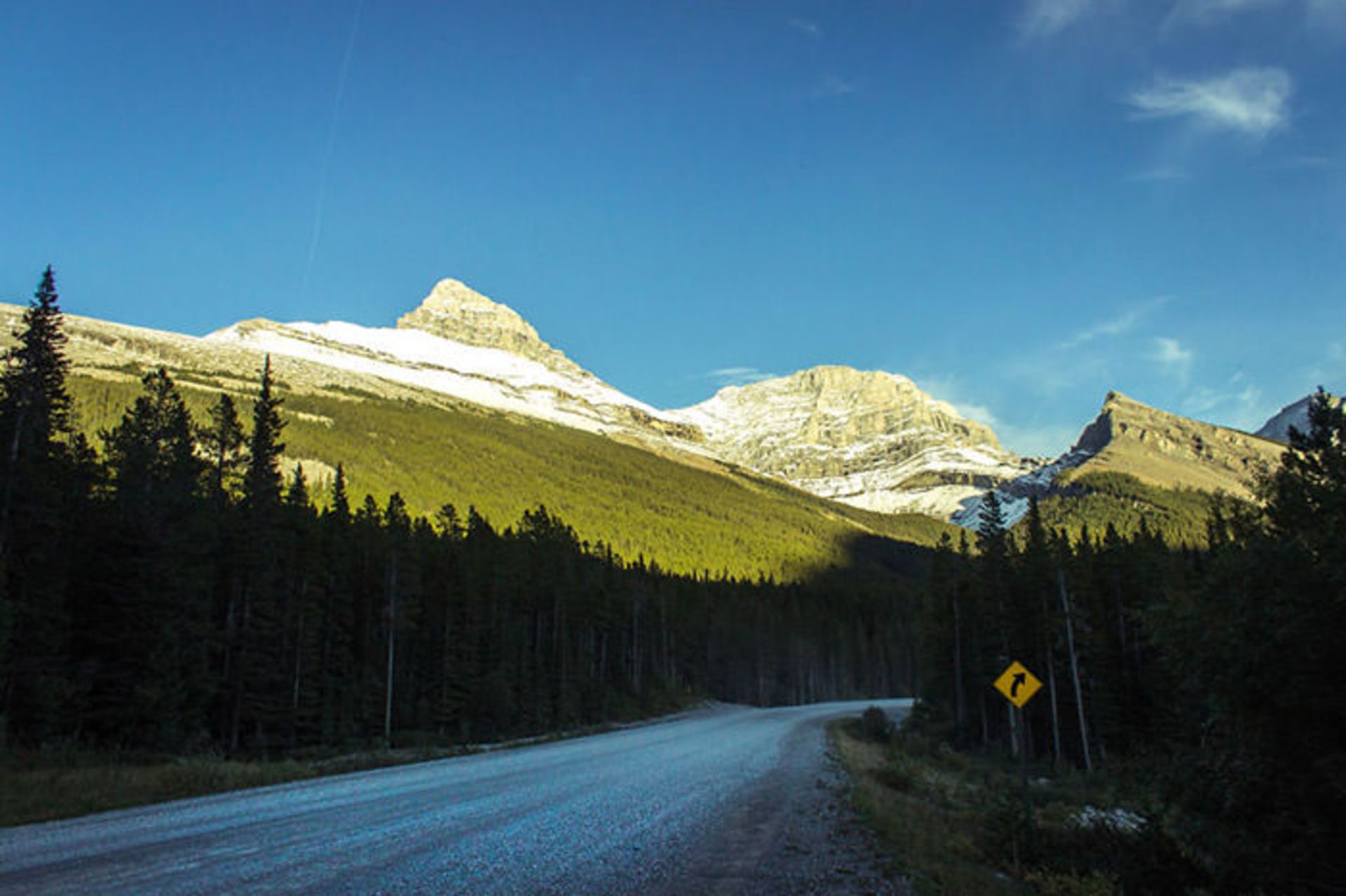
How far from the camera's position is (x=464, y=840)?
10.1m

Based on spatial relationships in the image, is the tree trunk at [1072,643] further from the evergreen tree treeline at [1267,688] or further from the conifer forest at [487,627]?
the evergreen tree treeline at [1267,688]

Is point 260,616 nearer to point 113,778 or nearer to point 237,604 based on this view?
point 237,604

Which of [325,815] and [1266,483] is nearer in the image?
[325,815]

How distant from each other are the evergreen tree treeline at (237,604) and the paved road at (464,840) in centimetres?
1277

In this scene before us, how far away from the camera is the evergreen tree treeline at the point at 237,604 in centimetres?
2589

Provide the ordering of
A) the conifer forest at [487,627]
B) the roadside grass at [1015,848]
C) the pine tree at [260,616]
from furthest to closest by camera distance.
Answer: the pine tree at [260,616] < the conifer forest at [487,627] < the roadside grass at [1015,848]

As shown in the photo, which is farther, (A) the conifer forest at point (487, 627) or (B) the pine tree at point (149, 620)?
(B) the pine tree at point (149, 620)

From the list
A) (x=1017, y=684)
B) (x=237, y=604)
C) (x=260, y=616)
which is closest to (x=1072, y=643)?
(x=1017, y=684)

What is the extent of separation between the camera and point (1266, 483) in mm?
17734

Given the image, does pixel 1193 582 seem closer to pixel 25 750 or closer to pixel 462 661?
pixel 25 750

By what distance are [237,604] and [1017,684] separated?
31.6 meters

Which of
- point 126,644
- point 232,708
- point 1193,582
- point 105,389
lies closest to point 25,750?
point 126,644

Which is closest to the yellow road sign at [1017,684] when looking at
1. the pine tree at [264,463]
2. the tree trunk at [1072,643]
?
the tree trunk at [1072,643]

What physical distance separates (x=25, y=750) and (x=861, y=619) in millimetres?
122640
